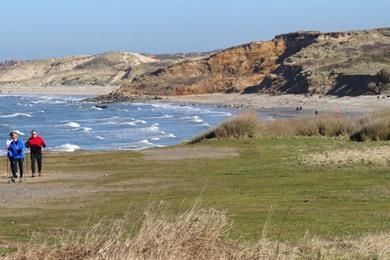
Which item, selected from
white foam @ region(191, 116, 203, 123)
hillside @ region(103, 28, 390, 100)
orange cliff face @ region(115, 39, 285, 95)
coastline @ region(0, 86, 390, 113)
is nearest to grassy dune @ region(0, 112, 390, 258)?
coastline @ region(0, 86, 390, 113)

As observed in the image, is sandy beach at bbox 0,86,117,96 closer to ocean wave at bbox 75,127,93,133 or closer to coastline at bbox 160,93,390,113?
coastline at bbox 160,93,390,113

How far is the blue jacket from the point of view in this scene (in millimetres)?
21625

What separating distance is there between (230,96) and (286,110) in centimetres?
2974

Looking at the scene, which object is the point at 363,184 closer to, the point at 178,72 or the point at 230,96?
the point at 230,96

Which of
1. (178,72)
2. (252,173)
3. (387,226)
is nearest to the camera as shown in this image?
(387,226)

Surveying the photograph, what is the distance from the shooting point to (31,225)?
1347 cm

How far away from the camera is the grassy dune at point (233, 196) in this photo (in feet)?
38.6

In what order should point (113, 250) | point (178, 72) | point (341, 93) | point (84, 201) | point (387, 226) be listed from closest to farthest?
point (113, 250) < point (387, 226) < point (84, 201) < point (341, 93) < point (178, 72)

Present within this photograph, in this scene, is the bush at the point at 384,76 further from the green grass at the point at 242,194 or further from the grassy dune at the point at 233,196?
the green grass at the point at 242,194

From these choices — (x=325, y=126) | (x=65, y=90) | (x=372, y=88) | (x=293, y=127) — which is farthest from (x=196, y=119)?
(x=65, y=90)

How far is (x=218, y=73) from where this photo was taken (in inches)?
5000

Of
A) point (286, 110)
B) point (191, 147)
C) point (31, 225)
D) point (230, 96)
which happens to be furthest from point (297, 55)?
point (31, 225)

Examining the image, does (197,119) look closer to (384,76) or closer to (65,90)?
(384,76)

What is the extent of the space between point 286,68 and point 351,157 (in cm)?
9130
